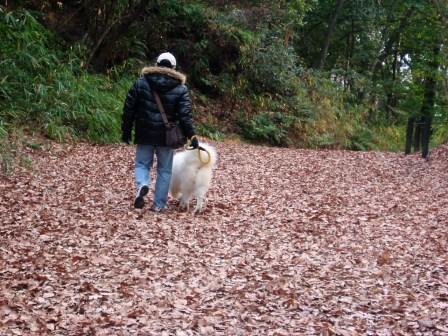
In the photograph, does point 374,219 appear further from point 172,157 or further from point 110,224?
point 110,224

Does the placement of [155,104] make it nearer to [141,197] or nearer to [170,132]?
[170,132]

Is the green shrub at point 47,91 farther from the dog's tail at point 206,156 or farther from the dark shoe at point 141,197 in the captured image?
the dog's tail at point 206,156

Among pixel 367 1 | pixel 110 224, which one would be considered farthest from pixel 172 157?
pixel 367 1

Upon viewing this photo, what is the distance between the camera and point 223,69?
64.7 ft

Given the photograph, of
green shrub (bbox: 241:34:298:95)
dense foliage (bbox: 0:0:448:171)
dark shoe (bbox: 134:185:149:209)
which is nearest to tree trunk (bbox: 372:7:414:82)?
dense foliage (bbox: 0:0:448:171)

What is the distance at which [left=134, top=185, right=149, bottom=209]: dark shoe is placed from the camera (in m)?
7.49

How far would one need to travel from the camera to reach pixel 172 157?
7.55 metres

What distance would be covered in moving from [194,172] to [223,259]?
1.87 metres

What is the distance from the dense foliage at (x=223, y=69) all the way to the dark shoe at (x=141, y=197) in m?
4.15

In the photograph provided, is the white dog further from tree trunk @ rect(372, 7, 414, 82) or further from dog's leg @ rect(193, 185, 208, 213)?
tree trunk @ rect(372, 7, 414, 82)

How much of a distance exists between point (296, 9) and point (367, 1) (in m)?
4.89

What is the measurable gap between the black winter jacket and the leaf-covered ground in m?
1.03

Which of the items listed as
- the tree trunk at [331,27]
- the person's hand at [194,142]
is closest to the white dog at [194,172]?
the person's hand at [194,142]

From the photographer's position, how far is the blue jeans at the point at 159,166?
7.47 metres
